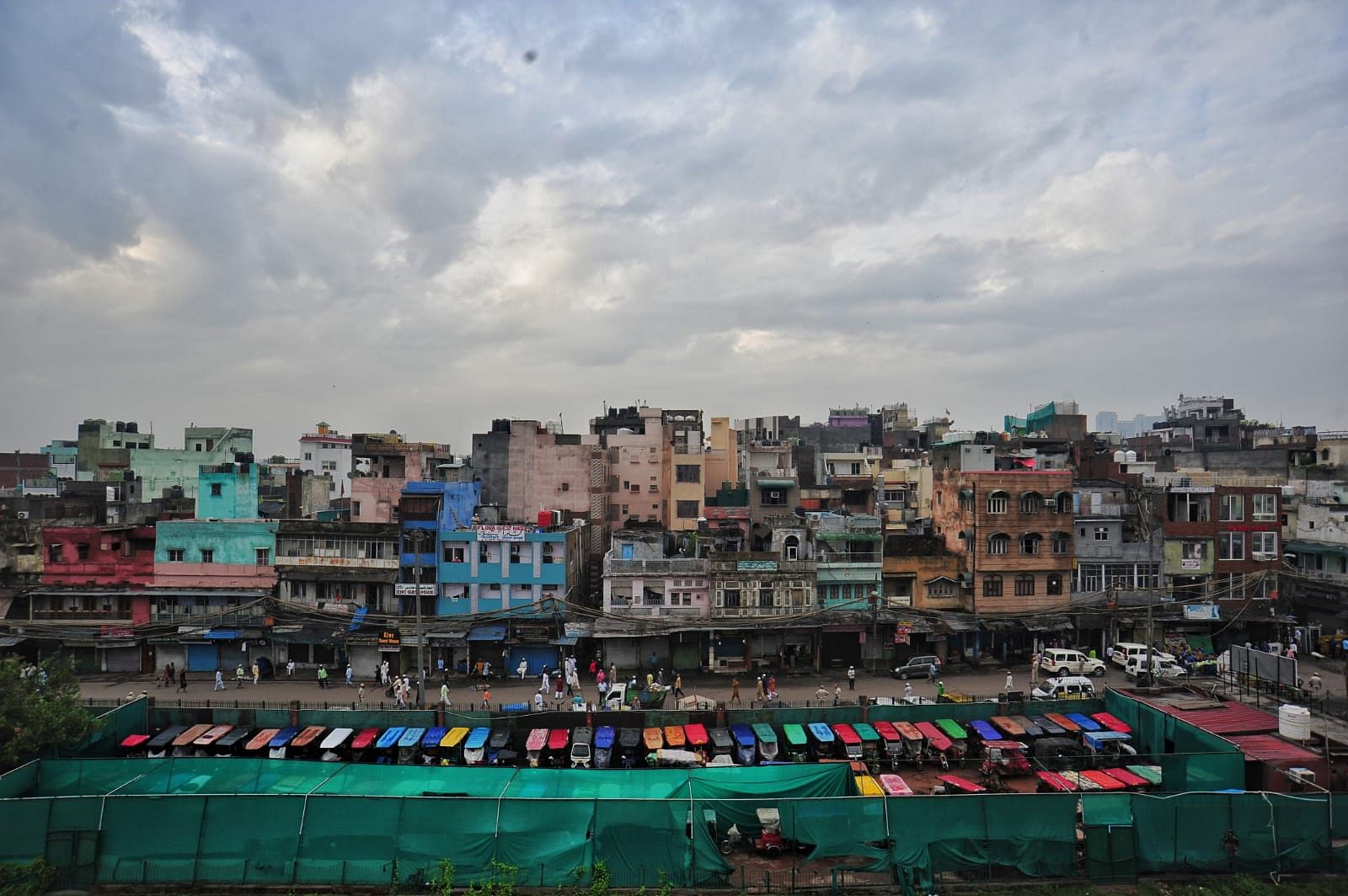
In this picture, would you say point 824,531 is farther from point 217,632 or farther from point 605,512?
point 217,632

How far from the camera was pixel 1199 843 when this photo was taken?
22891 mm

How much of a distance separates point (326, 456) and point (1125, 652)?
8399 centimetres

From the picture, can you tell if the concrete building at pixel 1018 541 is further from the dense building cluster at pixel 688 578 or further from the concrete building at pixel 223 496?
the concrete building at pixel 223 496

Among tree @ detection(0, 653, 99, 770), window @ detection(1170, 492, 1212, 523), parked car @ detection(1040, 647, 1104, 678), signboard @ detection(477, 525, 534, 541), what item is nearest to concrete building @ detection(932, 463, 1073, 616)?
parked car @ detection(1040, 647, 1104, 678)

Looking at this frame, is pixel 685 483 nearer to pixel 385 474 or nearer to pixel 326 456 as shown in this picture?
pixel 385 474

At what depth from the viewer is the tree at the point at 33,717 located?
27.1 meters

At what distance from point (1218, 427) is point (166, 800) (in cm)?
9337

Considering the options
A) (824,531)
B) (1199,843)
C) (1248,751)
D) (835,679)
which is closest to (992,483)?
(824,531)

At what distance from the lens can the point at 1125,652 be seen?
47.0m

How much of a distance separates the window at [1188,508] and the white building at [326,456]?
8043cm

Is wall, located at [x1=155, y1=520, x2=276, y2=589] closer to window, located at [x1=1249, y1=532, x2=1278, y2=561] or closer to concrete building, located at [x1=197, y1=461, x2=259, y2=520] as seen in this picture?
concrete building, located at [x1=197, y1=461, x2=259, y2=520]

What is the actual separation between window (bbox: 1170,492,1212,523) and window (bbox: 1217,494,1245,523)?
1028 millimetres

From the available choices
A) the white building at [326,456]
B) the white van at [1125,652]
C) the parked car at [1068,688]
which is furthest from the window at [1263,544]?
the white building at [326,456]

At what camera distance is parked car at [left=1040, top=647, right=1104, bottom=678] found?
4547cm
